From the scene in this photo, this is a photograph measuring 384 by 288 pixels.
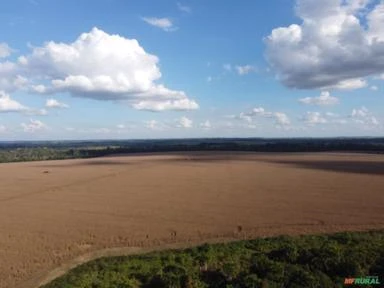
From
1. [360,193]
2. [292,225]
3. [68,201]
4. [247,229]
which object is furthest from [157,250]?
[360,193]

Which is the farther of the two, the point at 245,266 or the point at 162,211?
the point at 162,211

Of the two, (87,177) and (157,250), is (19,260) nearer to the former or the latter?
(157,250)

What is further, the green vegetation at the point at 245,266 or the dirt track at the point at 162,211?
the dirt track at the point at 162,211

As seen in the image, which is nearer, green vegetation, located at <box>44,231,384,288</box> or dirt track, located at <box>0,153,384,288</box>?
green vegetation, located at <box>44,231,384,288</box>
